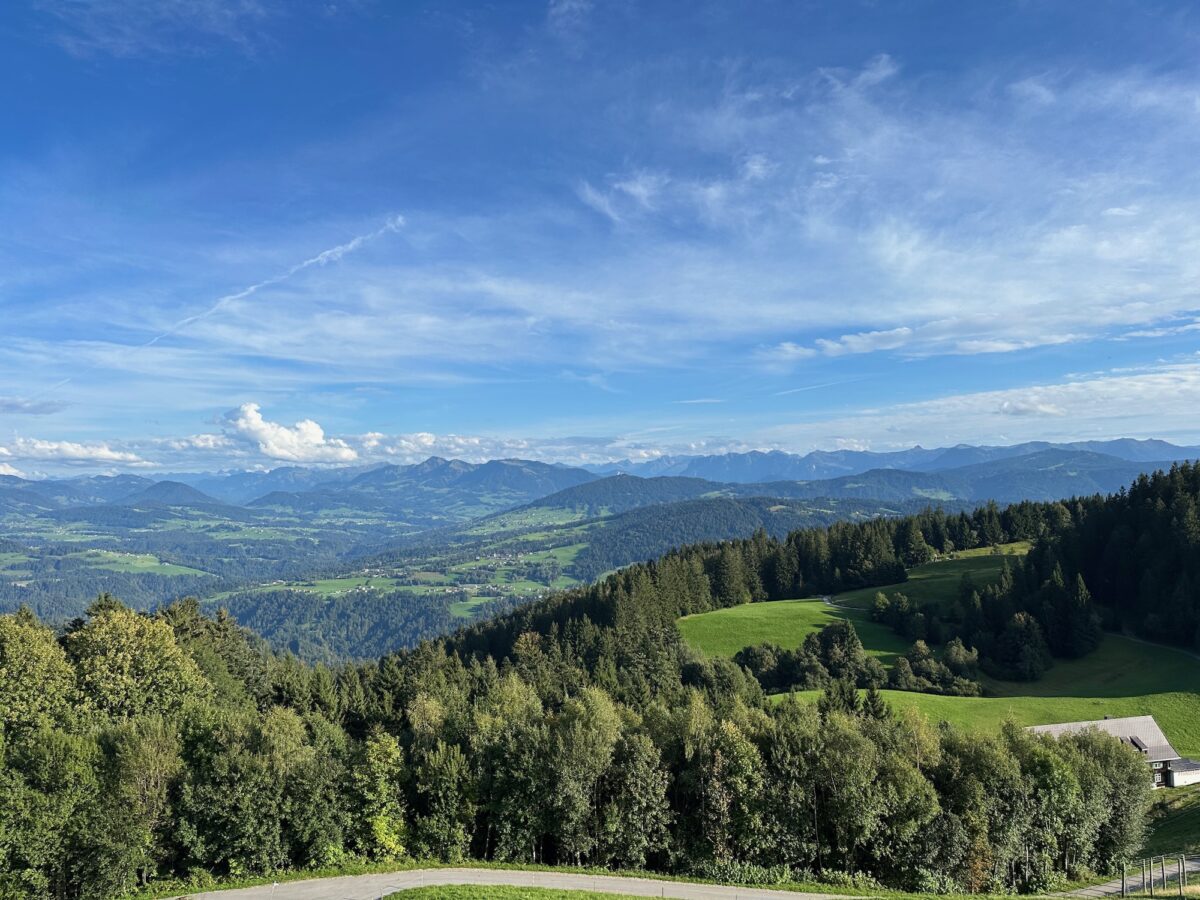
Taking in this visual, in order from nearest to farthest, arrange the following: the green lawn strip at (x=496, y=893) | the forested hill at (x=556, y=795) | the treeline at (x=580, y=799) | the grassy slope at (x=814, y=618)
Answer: the green lawn strip at (x=496, y=893)
the treeline at (x=580, y=799)
the forested hill at (x=556, y=795)
the grassy slope at (x=814, y=618)

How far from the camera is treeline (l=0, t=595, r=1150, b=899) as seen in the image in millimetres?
39281

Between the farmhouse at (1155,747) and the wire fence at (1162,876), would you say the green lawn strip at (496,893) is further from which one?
the farmhouse at (1155,747)

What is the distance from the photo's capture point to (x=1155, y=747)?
65375 mm

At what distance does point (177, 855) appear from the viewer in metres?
41.5

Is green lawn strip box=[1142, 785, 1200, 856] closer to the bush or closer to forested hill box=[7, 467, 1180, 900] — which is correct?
forested hill box=[7, 467, 1180, 900]

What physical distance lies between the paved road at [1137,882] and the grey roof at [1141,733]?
23115 mm

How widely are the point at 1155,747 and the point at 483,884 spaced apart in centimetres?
6840

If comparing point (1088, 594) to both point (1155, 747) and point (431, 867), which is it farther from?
point (431, 867)

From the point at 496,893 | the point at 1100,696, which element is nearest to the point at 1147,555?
the point at 1100,696

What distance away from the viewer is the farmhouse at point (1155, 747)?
63594 mm

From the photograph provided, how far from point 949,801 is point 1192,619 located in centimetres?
8258

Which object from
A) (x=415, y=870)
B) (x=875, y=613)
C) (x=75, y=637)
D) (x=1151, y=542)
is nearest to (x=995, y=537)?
(x=1151, y=542)

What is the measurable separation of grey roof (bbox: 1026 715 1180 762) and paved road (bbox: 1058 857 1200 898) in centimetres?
2311

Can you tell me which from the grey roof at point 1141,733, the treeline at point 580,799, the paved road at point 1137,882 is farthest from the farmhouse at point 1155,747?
the treeline at point 580,799
